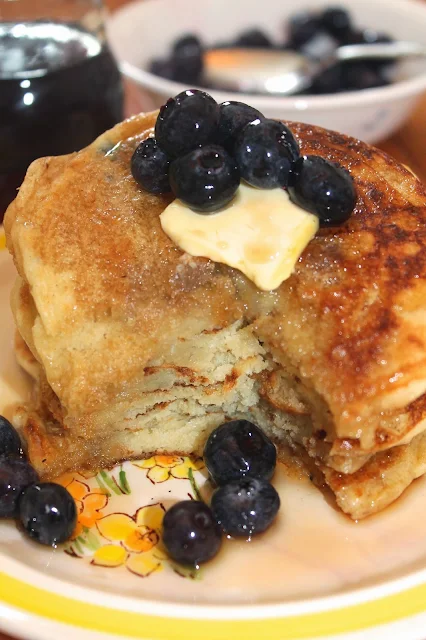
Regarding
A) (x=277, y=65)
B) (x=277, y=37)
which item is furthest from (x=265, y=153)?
(x=277, y=37)

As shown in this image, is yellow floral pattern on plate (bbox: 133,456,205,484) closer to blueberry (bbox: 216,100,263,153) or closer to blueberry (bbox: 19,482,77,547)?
blueberry (bbox: 19,482,77,547)

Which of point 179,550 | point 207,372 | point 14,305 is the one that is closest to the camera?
point 179,550

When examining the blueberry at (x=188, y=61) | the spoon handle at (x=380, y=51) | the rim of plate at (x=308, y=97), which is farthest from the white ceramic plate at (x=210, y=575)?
the spoon handle at (x=380, y=51)

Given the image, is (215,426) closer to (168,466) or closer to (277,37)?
(168,466)

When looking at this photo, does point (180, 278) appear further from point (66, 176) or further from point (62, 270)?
point (66, 176)

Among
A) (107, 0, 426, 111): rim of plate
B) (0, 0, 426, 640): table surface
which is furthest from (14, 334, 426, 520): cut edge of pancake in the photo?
(0, 0, 426, 640): table surface

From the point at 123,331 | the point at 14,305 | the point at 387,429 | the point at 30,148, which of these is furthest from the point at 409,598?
the point at 30,148

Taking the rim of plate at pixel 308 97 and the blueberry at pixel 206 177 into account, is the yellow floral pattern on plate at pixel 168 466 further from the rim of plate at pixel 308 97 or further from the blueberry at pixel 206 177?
the rim of plate at pixel 308 97
